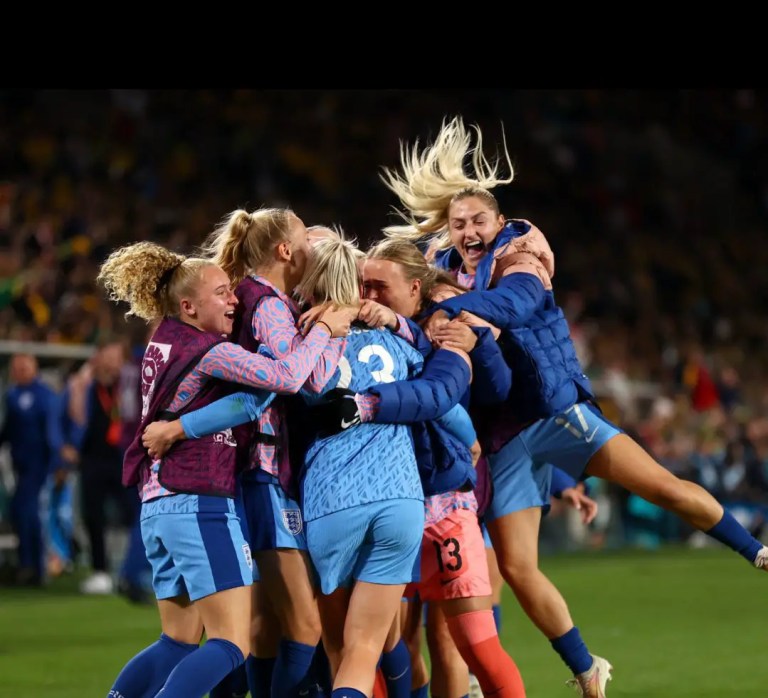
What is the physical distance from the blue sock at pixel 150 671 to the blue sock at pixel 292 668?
0.34m

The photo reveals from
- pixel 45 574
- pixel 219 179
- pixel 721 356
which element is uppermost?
pixel 219 179

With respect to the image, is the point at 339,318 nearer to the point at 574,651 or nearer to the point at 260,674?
the point at 260,674

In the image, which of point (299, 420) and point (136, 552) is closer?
point (299, 420)

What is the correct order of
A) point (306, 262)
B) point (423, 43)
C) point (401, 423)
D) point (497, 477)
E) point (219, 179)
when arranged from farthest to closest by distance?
point (219, 179) < point (423, 43) < point (497, 477) < point (306, 262) < point (401, 423)

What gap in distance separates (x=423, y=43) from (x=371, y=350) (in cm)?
498

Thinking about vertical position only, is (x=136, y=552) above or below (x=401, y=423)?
below

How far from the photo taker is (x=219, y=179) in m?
19.2

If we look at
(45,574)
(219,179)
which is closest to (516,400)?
(45,574)

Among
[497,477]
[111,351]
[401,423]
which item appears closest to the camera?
[401,423]

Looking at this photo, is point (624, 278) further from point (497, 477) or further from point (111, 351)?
point (497, 477)

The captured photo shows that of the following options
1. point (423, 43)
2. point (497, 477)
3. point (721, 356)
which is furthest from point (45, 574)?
point (721, 356)

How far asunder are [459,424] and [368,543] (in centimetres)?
67

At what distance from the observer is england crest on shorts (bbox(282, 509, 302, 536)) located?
4836 mm

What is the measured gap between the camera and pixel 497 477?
5785 millimetres
